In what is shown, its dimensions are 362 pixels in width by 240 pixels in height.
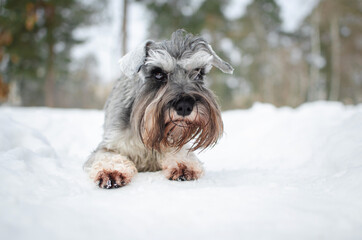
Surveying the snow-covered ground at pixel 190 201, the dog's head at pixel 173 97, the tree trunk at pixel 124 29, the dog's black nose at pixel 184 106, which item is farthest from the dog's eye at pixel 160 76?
the tree trunk at pixel 124 29

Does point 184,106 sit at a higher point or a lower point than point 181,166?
higher

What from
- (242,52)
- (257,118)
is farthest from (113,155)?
(242,52)

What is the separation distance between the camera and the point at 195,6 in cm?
1644

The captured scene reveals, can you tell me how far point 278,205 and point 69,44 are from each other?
19.3 meters

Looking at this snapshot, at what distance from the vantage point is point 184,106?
103 inches

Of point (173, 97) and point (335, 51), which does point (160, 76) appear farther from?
point (335, 51)

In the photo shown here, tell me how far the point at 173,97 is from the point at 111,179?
1.08 m

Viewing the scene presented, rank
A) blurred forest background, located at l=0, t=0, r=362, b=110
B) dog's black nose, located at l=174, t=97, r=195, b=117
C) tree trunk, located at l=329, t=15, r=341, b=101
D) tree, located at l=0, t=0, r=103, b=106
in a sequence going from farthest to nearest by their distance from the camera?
tree trunk, located at l=329, t=15, r=341, b=101, blurred forest background, located at l=0, t=0, r=362, b=110, tree, located at l=0, t=0, r=103, b=106, dog's black nose, located at l=174, t=97, r=195, b=117

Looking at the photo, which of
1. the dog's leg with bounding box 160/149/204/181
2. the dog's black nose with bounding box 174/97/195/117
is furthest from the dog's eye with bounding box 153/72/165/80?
the dog's leg with bounding box 160/149/204/181

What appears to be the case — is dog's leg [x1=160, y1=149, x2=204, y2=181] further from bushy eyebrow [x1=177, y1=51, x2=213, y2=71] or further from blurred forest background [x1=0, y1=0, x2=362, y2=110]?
blurred forest background [x1=0, y1=0, x2=362, y2=110]

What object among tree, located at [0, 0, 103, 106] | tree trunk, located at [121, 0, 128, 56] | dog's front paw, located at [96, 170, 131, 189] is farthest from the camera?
tree, located at [0, 0, 103, 106]

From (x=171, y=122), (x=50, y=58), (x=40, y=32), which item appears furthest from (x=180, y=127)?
(x=40, y=32)

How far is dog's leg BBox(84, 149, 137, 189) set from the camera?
8.28ft

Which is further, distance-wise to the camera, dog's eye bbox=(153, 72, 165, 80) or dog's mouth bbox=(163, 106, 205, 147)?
dog's eye bbox=(153, 72, 165, 80)
